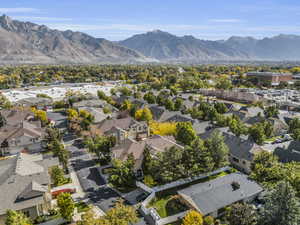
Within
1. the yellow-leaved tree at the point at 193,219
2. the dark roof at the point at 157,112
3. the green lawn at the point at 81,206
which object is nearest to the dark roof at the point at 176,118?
the dark roof at the point at 157,112

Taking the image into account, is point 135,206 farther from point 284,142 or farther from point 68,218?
point 284,142

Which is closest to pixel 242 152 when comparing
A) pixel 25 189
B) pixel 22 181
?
pixel 25 189

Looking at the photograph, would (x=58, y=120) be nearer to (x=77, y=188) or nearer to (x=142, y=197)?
(x=77, y=188)

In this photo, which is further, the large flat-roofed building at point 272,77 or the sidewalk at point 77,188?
the large flat-roofed building at point 272,77

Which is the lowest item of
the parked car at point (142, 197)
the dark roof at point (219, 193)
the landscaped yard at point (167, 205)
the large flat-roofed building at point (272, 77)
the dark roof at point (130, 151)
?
the parked car at point (142, 197)

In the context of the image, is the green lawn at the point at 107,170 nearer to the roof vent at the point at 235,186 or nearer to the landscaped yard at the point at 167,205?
the landscaped yard at the point at 167,205

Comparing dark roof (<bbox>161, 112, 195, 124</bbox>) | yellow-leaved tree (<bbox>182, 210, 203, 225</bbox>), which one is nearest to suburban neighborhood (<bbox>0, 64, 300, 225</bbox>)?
yellow-leaved tree (<bbox>182, 210, 203, 225</bbox>)

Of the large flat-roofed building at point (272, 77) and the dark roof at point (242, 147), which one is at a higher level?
the large flat-roofed building at point (272, 77)

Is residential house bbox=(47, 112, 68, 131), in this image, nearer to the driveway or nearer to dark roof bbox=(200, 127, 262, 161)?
the driveway
